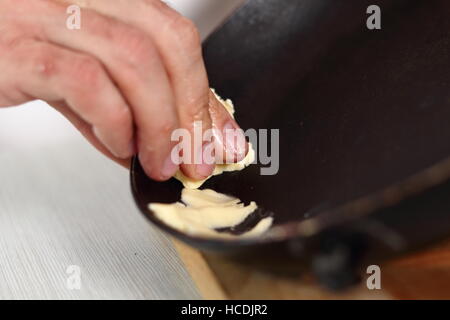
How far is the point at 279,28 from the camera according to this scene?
27.5 inches

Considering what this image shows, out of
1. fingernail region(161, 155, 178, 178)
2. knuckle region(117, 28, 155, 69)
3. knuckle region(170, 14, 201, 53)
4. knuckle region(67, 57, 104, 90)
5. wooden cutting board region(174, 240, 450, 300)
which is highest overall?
knuckle region(170, 14, 201, 53)

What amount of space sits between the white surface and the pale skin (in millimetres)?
95

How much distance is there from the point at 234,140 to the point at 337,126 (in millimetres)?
96

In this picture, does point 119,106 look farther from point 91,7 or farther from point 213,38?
point 213,38

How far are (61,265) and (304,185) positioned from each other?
24 cm

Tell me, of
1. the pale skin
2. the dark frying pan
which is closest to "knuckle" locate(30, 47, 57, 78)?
the pale skin

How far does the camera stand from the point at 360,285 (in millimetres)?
475

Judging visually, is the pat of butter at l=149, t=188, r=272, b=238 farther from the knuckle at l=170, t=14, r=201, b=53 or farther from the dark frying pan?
the knuckle at l=170, t=14, r=201, b=53

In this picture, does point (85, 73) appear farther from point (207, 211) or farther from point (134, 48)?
point (207, 211)

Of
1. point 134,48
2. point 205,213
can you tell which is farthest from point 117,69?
point 205,213

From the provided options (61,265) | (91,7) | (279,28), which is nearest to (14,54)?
(91,7)

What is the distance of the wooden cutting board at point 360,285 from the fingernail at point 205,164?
0.09 meters

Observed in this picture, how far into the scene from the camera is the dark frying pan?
0.39 metres
